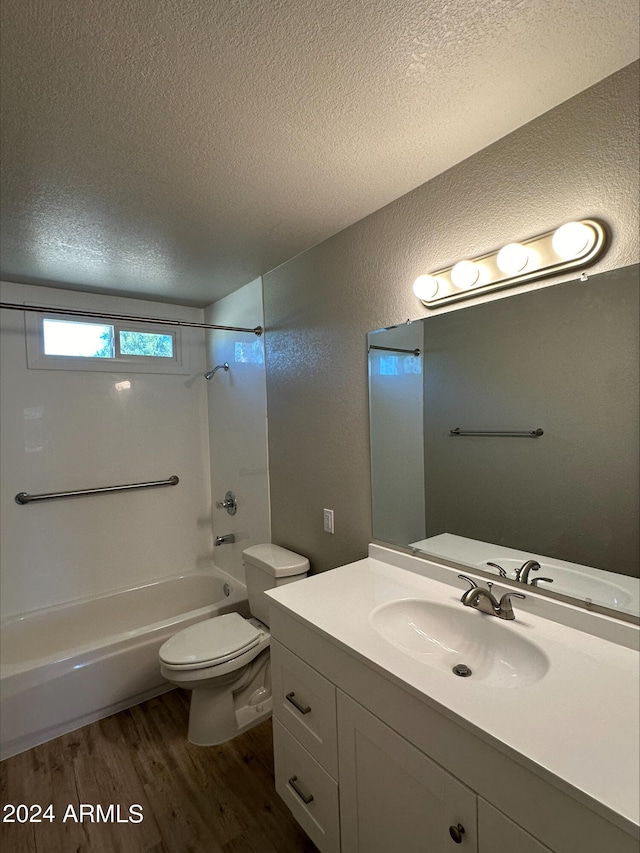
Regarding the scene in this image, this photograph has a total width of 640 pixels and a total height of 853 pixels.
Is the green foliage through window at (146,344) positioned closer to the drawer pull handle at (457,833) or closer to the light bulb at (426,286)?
the light bulb at (426,286)

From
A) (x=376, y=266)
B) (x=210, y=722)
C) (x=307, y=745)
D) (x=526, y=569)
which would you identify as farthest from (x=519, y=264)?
(x=210, y=722)

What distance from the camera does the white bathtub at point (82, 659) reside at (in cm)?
193

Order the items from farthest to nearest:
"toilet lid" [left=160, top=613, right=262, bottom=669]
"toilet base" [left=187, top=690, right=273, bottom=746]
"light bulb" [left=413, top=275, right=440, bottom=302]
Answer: "toilet base" [left=187, top=690, right=273, bottom=746] → "toilet lid" [left=160, top=613, right=262, bottom=669] → "light bulb" [left=413, top=275, right=440, bottom=302]

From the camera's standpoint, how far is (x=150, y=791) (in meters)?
1.70

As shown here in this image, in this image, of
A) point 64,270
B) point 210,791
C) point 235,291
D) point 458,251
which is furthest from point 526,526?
point 64,270

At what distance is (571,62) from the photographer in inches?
39.3

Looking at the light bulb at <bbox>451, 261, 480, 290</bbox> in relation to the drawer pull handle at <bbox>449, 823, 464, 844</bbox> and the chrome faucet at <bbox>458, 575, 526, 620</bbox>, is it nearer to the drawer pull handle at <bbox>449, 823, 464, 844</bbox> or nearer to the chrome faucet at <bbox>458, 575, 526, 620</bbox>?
the chrome faucet at <bbox>458, 575, 526, 620</bbox>

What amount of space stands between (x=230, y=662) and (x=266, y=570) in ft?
1.40

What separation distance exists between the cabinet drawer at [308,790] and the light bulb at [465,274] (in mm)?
→ 1558

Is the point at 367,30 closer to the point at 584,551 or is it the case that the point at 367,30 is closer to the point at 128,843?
the point at 584,551

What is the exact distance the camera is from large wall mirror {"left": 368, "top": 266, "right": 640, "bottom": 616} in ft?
3.53

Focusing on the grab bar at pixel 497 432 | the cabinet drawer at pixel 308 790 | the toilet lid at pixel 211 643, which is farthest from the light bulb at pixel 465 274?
the toilet lid at pixel 211 643

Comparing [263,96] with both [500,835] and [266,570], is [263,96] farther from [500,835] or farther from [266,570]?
[266,570]

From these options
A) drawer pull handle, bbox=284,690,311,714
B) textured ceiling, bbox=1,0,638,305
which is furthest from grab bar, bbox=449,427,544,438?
drawer pull handle, bbox=284,690,311,714
